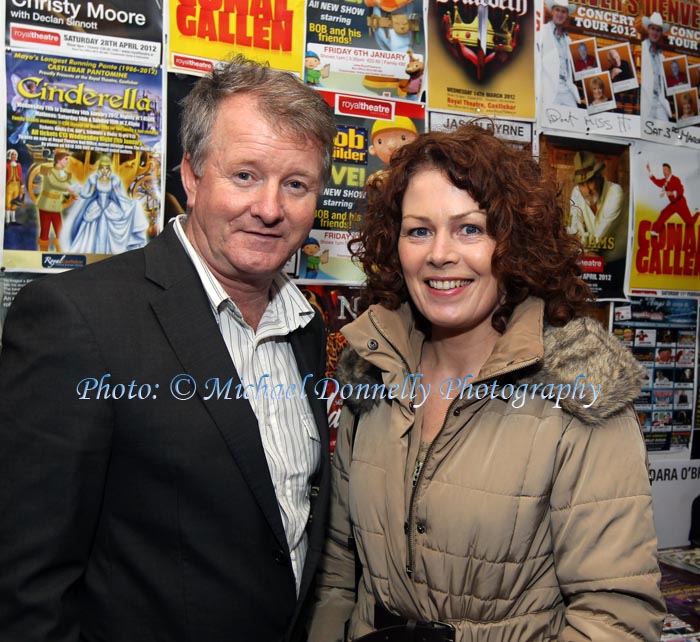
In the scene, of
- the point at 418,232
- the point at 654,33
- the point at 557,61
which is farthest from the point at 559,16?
the point at 418,232

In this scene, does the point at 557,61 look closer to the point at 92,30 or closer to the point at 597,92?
A: the point at 597,92

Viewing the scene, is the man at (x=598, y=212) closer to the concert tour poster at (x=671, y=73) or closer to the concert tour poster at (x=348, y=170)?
the concert tour poster at (x=671, y=73)

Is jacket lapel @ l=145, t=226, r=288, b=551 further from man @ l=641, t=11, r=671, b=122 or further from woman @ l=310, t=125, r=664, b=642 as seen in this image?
man @ l=641, t=11, r=671, b=122

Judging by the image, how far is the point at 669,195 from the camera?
2295mm

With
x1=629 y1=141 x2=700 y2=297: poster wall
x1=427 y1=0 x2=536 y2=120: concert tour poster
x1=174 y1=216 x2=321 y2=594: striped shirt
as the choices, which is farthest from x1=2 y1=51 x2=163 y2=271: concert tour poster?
x1=629 y1=141 x2=700 y2=297: poster wall

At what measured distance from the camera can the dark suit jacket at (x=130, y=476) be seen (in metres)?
1.06

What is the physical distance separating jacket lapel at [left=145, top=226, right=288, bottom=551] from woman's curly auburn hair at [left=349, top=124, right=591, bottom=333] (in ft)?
1.66

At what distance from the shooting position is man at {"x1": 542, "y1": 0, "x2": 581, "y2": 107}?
211cm

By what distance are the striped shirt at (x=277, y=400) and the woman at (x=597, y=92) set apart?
4.35 feet

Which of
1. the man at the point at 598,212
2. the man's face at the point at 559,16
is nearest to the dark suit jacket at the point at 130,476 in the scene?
the man at the point at 598,212

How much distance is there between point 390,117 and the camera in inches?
75.5

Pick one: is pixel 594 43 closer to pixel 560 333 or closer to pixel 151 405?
pixel 560 333

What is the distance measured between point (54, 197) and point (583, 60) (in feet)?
5.34

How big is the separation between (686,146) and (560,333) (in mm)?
1412
